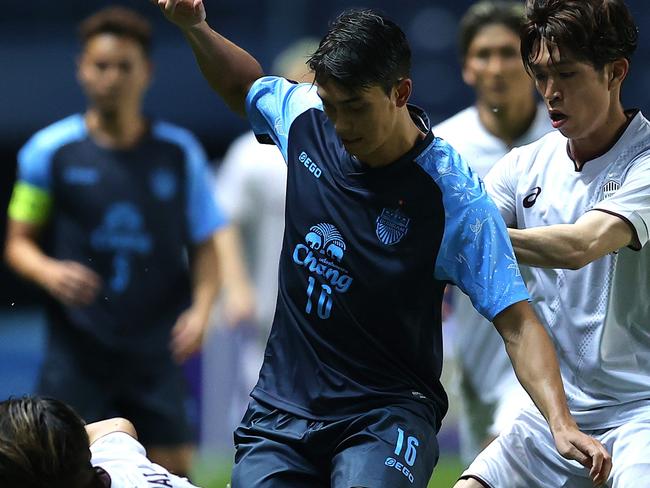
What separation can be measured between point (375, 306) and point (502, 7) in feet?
12.9

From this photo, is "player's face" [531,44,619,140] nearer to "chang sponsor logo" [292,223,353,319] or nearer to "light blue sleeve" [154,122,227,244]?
"chang sponsor logo" [292,223,353,319]

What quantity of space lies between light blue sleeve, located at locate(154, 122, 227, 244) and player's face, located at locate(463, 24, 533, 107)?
1751 millimetres

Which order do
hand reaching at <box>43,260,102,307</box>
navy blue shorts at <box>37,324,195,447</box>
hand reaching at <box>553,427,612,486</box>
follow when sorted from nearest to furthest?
hand reaching at <box>553,427,612,486</box> → hand reaching at <box>43,260,102,307</box> → navy blue shorts at <box>37,324,195,447</box>

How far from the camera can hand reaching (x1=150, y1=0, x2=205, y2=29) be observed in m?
4.82

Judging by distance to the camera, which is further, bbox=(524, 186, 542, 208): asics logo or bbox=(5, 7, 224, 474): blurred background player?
bbox=(5, 7, 224, 474): blurred background player

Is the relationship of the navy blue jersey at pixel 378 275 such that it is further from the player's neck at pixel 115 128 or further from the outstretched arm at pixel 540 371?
the player's neck at pixel 115 128

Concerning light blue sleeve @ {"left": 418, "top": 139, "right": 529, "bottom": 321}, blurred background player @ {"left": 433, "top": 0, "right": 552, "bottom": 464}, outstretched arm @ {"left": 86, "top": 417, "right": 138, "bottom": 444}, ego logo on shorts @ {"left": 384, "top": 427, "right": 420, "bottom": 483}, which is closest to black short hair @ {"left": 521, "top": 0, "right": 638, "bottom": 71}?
light blue sleeve @ {"left": 418, "top": 139, "right": 529, "bottom": 321}

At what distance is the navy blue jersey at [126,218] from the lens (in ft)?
28.0

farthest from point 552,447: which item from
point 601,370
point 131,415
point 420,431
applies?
point 131,415

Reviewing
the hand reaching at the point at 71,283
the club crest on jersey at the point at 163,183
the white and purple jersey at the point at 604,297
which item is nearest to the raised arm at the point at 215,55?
the white and purple jersey at the point at 604,297

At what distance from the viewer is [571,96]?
15.8 feet

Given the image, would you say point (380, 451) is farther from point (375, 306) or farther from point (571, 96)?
point (571, 96)

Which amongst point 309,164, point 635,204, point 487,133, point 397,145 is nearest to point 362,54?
point 397,145

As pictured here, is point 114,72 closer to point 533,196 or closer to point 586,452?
point 533,196
